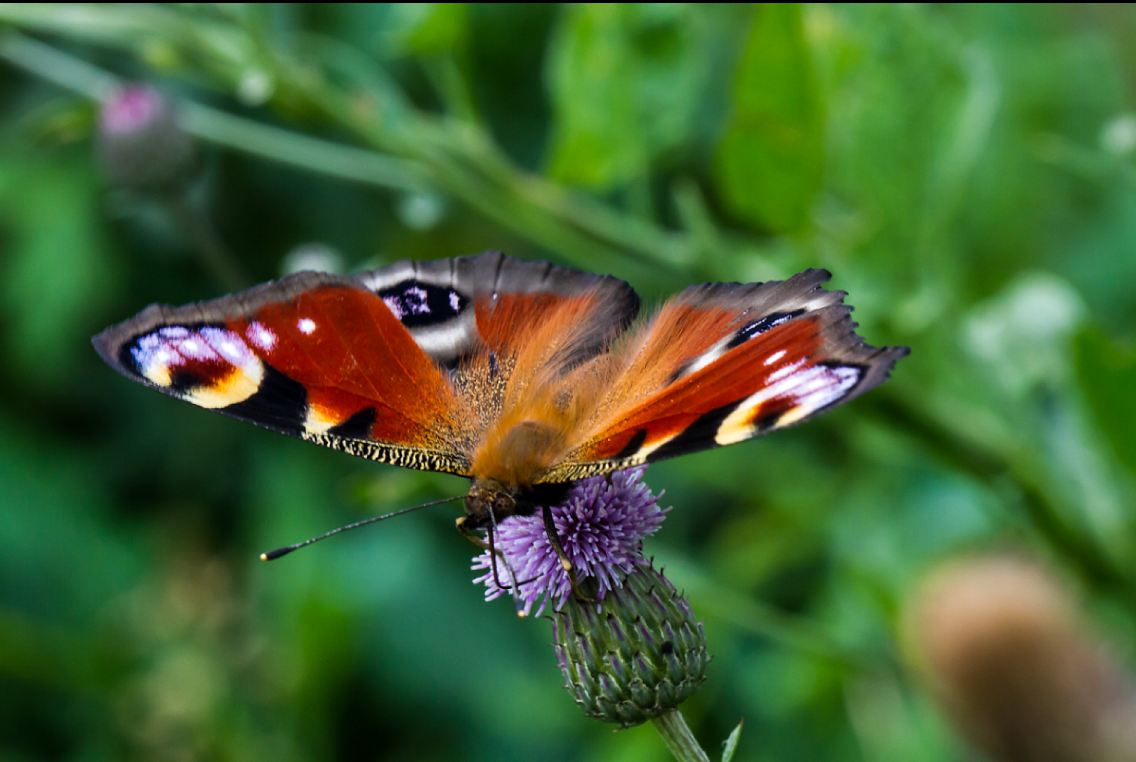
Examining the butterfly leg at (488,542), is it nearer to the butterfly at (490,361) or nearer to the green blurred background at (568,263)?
the butterfly at (490,361)

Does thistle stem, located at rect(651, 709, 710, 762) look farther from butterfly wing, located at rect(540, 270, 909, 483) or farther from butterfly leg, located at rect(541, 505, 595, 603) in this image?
butterfly wing, located at rect(540, 270, 909, 483)

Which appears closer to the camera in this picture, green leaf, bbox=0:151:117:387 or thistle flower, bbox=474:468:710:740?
thistle flower, bbox=474:468:710:740

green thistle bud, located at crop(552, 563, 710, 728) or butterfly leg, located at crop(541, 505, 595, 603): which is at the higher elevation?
butterfly leg, located at crop(541, 505, 595, 603)

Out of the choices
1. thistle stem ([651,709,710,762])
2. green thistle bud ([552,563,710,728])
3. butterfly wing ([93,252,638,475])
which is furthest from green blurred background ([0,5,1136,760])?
thistle stem ([651,709,710,762])

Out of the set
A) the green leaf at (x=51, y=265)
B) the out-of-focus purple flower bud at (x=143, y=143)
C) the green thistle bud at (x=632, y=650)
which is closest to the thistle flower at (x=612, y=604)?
the green thistle bud at (x=632, y=650)

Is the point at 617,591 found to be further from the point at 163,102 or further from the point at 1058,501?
the point at 163,102

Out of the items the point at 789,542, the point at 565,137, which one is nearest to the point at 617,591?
the point at 565,137
